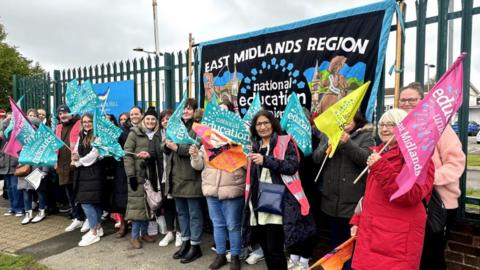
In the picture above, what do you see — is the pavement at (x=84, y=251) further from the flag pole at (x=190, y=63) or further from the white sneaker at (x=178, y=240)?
the flag pole at (x=190, y=63)

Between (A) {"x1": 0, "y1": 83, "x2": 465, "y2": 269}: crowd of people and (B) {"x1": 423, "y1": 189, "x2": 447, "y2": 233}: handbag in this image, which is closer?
(A) {"x1": 0, "y1": 83, "x2": 465, "y2": 269}: crowd of people

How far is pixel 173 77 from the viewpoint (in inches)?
226

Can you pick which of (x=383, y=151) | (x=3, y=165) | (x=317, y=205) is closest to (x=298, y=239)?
(x=317, y=205)

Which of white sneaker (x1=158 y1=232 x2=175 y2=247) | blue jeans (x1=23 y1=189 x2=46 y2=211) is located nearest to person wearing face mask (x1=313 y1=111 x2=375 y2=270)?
white sneaker (x1=158 y1=232 x2=175 y2=247)

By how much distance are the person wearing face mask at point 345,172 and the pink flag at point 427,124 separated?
72 cm

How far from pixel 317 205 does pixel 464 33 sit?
2.14 metres

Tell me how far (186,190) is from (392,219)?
2.46 meters

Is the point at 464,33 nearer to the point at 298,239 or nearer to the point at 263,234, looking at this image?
the point at 298,239

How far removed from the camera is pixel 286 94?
4.42m

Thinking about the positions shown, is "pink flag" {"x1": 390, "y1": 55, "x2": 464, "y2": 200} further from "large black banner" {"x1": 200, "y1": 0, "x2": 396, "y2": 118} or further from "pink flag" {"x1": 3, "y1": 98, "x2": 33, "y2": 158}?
"pink flag" {"x1": 3, "y1": 98, "x2": 33, "y2": 158}

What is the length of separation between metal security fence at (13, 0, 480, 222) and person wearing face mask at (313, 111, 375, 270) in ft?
2.77

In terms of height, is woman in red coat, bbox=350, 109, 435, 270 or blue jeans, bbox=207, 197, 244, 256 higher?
woman in red coat, bbox=350, 109, 435, 270

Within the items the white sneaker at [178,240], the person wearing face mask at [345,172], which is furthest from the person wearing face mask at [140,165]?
the person wearing face mask at [345,172]

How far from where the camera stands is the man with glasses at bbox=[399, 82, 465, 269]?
2521 millimetres
